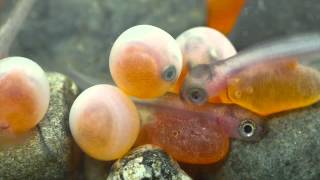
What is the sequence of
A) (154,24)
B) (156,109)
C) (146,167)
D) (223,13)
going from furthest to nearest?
(154,24) < (223,13) < (156,109) < (146,167)

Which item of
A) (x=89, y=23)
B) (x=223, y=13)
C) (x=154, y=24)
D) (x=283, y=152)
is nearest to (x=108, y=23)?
(x=89, y=23)

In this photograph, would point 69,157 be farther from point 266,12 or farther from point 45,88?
point 266,12

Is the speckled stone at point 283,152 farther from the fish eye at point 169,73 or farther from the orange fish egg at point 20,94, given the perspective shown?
the orange fish egg at point 20,94

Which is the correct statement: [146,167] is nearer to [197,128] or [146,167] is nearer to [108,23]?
[197,128]

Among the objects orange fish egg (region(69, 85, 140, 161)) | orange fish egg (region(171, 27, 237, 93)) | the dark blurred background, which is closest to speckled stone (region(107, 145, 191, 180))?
orange fish egg (region(69, 85, 140, 161))

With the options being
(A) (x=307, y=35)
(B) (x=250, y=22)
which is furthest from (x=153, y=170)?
(B) (x=250, y=22)
